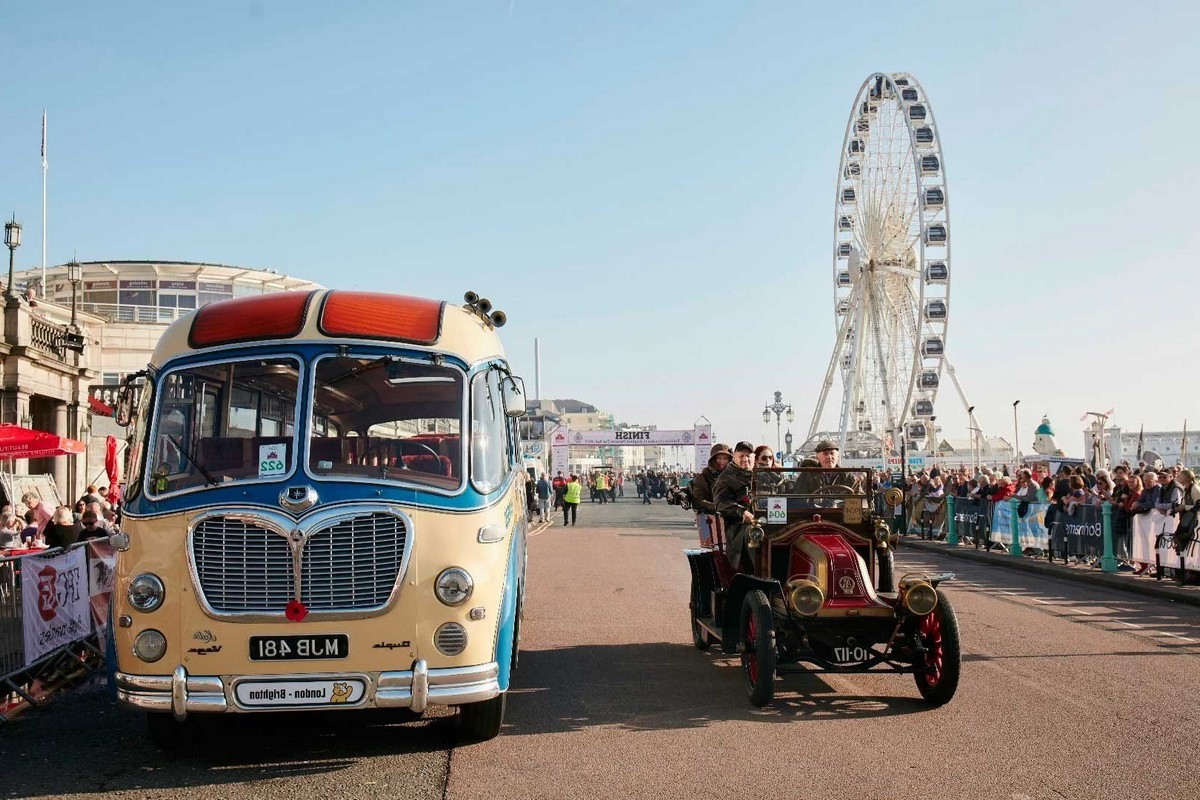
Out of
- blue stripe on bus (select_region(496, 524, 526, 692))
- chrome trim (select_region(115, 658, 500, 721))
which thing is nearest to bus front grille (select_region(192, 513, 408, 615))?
chrome trim (select_region(115, 658, 500, 721))

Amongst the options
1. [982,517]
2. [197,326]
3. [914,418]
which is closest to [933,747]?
[197,326]

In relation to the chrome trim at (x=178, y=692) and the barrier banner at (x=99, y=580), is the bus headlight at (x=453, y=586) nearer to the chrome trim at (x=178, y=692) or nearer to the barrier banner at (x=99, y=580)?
the chrome trim at (x=178, y=692)

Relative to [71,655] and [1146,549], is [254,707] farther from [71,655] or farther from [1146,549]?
[1146,549]

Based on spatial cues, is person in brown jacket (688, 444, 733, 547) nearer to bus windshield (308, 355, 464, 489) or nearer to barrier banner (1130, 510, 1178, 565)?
bus windshield (308, 355, 464, 489)

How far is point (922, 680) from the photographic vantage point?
7.83 m

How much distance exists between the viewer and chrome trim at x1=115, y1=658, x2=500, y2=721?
6035mm

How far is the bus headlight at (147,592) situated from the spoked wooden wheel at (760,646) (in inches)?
145

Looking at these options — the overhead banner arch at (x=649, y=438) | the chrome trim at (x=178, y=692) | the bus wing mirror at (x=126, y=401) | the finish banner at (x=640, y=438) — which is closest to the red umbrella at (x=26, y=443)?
the bus wing mirror at (x=126, y=401)

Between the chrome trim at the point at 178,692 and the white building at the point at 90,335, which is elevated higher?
the white building at the point at 90,335

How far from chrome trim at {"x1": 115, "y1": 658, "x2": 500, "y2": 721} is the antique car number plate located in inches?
3.9

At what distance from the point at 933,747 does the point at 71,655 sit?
7.27 metres

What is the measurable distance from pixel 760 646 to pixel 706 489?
10.9ft

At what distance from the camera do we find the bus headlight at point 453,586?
6258 millimetres

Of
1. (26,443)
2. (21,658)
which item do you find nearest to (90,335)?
(26,443)
